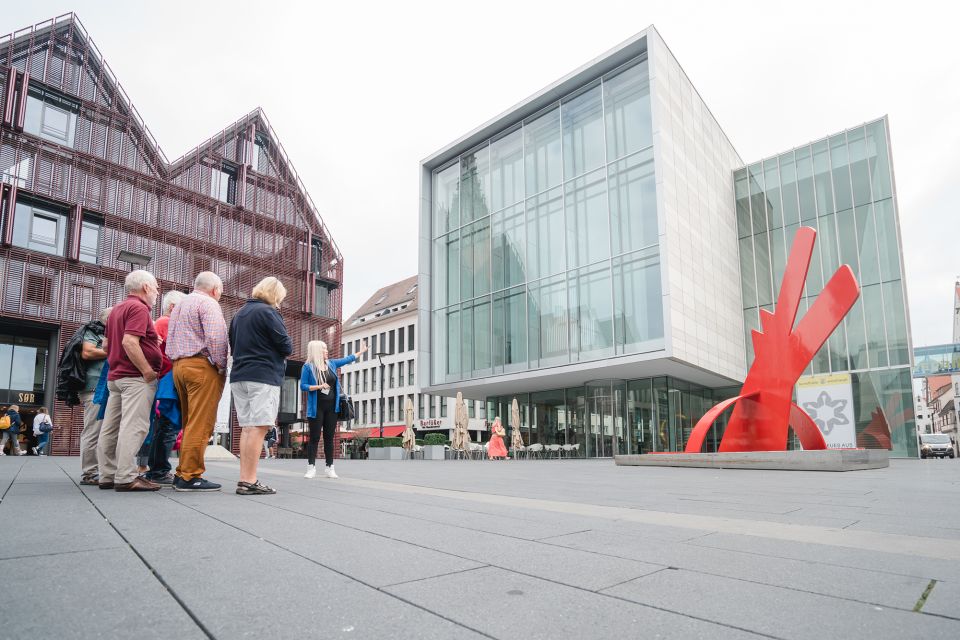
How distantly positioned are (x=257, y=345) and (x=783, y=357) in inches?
478

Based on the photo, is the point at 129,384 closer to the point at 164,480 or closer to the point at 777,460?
the point at 164,480

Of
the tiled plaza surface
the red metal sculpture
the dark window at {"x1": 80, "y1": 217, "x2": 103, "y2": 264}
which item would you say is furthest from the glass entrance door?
the dark window at {"x1": 80, "y1": 217, "x2": 103, "y2": 264}

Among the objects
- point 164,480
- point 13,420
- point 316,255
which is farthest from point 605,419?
point 316,255

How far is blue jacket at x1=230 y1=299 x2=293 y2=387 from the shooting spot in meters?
5.74

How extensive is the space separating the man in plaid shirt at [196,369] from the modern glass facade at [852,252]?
2791 cm

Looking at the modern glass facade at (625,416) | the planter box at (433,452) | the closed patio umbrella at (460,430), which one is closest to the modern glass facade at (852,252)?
the modern glass facade at (625,416)

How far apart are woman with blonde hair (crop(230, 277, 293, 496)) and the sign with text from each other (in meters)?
22.5

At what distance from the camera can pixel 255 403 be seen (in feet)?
18.7

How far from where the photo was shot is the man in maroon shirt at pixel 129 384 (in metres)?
5.50

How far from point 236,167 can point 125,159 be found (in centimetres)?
710

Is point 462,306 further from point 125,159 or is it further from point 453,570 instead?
point 453,570

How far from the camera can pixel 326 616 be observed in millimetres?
1829

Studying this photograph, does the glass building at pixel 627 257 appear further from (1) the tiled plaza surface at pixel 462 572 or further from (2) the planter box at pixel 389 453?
(1) the tiled plaza surface at pixel 462 572

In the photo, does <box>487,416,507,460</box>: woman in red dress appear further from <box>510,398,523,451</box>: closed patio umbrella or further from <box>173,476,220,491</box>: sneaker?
<box>173,476,220,491</box>: sneaker
